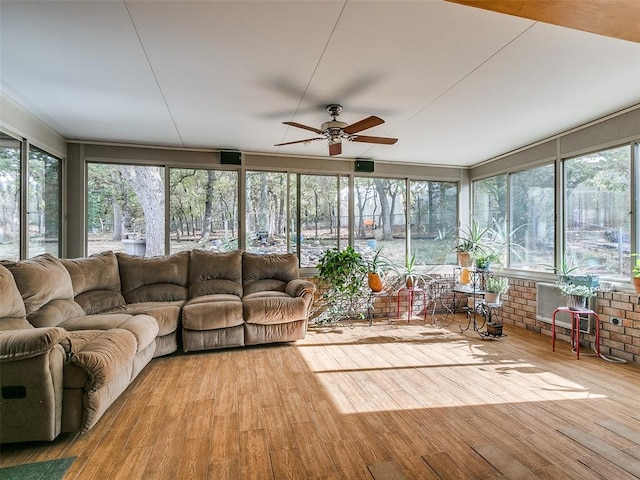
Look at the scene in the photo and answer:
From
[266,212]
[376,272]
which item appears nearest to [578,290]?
[376,272]

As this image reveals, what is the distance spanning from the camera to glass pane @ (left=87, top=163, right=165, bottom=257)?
4.61 m

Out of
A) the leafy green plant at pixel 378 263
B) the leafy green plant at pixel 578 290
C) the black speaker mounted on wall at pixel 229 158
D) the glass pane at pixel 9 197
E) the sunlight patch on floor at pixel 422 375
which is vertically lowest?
the sunlight patch on floor at pixel 422 375

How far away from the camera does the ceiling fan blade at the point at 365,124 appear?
2.84 m

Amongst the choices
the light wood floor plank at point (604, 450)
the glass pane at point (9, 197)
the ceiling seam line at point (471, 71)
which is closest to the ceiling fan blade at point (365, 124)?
the ceiling seam line at point (471, 71)

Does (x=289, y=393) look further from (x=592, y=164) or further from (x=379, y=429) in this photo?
(x=592, y=164)

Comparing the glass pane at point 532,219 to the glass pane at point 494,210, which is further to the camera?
the glass pane at point 494,210

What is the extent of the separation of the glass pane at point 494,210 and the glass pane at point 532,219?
5.1 inches

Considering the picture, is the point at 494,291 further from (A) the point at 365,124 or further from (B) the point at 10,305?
(B) the point at 10,305

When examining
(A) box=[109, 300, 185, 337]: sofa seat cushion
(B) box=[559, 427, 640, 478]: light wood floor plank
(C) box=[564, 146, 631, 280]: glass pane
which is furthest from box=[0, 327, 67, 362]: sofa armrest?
(C) box=[564, 146, 631, 280]: glass pane

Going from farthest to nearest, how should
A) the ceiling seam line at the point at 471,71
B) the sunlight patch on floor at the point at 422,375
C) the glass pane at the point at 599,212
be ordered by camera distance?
the glass pane at the point at 599,212, the sunlight patch on floor at the point at 422,375, the ceiling seam line at the point at 471,71

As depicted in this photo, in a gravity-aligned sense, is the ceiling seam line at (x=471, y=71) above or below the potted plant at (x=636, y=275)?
above

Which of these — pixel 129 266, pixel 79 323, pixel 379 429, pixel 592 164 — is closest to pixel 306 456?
pixel 379 429

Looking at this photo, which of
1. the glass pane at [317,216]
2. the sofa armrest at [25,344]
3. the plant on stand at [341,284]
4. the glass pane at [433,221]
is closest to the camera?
the sofa armrest at [25,344]

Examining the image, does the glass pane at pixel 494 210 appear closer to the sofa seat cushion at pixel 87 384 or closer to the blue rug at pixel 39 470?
the sofa seat cushion at pixel 87 384
